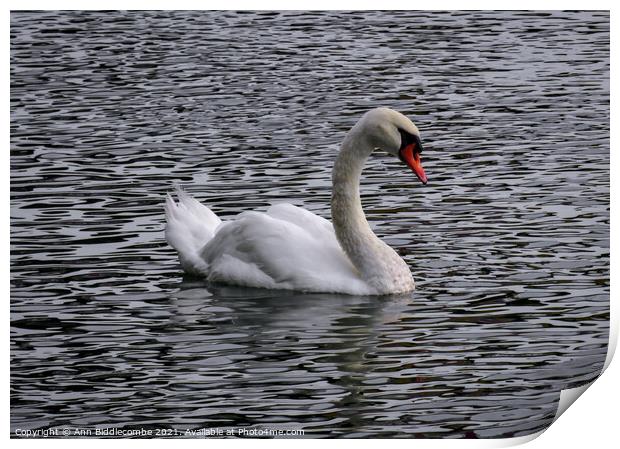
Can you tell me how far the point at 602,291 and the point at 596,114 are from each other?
2.93ft

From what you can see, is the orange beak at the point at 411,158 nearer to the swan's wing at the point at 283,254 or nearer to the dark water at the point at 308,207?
the dark water at the point at 308,207

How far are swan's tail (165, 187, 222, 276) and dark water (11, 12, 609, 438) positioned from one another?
0.33 ft

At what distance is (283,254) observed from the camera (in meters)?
12.4

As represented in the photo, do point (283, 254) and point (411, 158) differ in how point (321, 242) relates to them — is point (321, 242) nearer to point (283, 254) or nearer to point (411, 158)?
point (283, 254)

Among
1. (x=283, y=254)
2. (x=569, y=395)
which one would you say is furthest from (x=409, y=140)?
(x=569, y=395)

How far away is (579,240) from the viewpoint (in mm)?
12039

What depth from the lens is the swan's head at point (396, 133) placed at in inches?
475

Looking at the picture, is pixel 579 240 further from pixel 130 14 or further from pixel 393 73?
pixel 130 14

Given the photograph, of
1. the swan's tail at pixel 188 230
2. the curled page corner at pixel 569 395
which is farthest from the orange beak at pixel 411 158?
the curled page corner at pixel 569 395

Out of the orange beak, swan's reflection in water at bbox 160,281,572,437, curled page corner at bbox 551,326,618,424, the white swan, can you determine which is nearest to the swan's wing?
the white swan

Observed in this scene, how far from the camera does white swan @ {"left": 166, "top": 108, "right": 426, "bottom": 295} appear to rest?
12.1m

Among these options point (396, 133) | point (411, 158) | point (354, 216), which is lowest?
point (354, 216)

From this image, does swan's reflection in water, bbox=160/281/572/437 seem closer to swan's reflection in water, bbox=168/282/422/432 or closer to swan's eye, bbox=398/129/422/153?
swan's reflection in water, bbox=168/282/422/432

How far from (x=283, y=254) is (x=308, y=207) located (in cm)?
79
